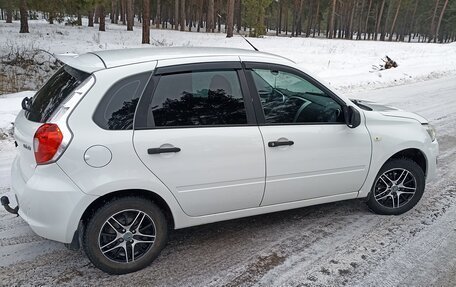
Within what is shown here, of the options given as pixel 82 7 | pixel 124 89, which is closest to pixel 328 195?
pixel 124 89

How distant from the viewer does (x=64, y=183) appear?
9.22 feet

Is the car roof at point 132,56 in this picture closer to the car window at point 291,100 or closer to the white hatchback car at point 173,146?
the white hatchback car at point 173,146

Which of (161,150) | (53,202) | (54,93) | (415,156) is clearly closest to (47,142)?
(53,202)

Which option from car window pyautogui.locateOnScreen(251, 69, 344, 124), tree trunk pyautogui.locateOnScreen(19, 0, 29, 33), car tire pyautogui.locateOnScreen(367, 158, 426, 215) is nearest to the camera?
car window pyautogui.locateOnScreen(251, 69, 344, 124)

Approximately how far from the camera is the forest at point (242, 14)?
25505 millimetres

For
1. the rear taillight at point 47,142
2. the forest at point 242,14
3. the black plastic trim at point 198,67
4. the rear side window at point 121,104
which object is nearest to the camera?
the rear taillight at point 47,142

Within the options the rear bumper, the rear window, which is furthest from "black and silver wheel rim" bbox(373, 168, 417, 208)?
the rear window

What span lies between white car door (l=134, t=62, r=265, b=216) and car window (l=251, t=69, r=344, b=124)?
0.72 ft

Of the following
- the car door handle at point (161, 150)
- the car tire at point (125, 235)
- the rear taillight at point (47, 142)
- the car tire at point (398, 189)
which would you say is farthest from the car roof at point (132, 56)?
the car tire at point (398, 189)

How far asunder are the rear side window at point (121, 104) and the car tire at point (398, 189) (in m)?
2.63

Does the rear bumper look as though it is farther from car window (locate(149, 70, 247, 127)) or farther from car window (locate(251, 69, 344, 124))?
car window (locate(251, 69, 344, 124))

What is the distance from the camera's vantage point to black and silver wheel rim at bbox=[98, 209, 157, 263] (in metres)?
3.03

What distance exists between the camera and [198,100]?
3.27 m

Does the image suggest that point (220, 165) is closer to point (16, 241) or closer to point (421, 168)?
point (16, 241)
